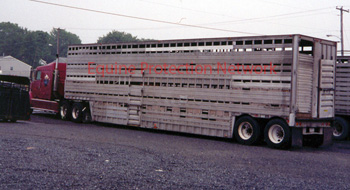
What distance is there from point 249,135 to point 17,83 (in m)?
10.8

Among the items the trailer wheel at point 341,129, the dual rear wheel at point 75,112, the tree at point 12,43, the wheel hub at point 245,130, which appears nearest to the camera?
the wheel hub at point 245,130

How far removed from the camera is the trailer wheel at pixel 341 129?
15594 millimetres

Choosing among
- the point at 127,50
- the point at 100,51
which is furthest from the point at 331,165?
the point at 100,51

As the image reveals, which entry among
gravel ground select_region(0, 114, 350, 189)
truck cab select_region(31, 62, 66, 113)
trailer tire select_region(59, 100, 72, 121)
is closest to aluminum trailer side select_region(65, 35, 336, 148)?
gravel ground select_region(0, 114, 350, 189)

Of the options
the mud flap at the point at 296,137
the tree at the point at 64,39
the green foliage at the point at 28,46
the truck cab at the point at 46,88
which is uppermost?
the tree at the point at 64,39

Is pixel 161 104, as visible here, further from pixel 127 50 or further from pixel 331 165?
pixel 331 165

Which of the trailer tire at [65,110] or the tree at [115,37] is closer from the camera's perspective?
the trailer tire at [65,110]

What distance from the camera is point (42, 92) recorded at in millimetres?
21469

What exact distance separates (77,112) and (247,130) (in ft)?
30.9

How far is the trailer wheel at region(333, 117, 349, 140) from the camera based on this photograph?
51.2ft

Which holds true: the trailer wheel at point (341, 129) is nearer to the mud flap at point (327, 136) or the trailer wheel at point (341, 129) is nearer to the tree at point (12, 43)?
the mud flap at point (327, 136)

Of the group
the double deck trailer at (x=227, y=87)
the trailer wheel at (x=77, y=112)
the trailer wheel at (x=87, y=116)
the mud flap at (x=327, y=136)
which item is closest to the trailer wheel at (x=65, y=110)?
the trailer wheel at (x=77, y=112)

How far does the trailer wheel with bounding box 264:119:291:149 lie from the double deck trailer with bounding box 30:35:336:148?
0.03 metres

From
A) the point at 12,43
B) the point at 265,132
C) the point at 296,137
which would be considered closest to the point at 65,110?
the point at 265,132
